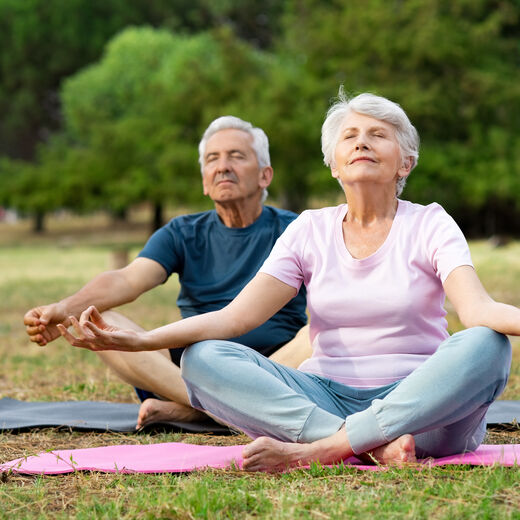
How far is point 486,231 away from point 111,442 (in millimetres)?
26178

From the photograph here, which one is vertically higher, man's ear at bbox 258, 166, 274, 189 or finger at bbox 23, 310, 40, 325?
man's ear at bbox 258, 166, 274, 189

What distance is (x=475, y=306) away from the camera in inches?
120

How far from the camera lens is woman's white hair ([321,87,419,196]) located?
3.42m

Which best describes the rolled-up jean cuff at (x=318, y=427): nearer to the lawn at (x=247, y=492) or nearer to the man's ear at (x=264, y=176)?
the lawn at (x=247, y=492)

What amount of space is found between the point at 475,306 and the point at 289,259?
2.56 ft

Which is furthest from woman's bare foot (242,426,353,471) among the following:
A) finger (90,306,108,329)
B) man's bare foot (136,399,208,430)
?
man's bare foot (136,399,208,430)

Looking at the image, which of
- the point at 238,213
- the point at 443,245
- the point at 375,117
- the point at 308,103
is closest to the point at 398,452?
the point at 443,245

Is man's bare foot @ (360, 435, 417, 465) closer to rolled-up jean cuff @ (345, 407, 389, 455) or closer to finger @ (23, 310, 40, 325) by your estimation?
rolled-up jean cuff @ (345, 407, 389, 455)

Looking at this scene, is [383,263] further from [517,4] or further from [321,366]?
[517,4]

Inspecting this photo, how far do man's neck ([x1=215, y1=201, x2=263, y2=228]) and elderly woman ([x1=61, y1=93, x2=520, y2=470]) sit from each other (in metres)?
1.08

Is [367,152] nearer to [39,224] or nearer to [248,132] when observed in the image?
[248,132]

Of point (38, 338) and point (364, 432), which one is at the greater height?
point (38, 338)

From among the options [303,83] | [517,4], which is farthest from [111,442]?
[517,4]

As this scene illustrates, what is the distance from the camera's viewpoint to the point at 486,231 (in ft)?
94.5
